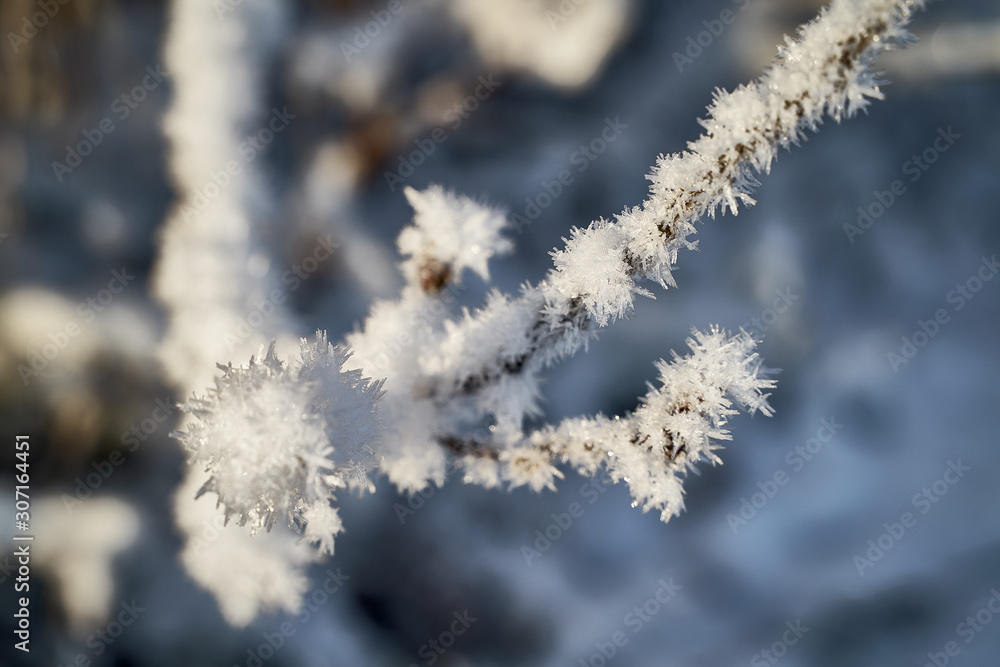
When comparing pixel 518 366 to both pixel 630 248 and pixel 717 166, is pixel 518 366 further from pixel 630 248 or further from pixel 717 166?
pixel 717 166

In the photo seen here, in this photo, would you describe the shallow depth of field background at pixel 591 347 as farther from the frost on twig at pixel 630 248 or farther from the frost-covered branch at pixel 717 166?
the frost-covered branch at pixel 717 166

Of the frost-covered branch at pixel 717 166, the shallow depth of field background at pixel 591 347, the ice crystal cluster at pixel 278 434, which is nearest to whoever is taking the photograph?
the frost-covered branch at pixel 717 166

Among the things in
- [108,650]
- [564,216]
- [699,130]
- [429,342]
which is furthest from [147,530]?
[699,130]

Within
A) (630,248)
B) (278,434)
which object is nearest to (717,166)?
(630,248)

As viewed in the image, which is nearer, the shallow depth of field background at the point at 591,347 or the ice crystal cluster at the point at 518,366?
the ice crystal cluster at the point at 518,366

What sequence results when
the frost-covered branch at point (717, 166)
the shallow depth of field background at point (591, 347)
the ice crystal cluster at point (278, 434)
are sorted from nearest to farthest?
the frost-covered branch at point (717, 166) < the ice crystal cluster at point (278, 434) < the shallow depth of field background at point (591, 347)

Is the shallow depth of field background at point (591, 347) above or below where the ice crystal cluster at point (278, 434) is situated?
above

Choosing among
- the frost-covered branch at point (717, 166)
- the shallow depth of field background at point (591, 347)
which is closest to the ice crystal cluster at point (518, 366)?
the frost-covered branch at point (717, 166)

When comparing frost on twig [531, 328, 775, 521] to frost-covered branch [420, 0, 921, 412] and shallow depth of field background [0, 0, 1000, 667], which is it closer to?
frost-covered branch [420, 0, 921, 412]
